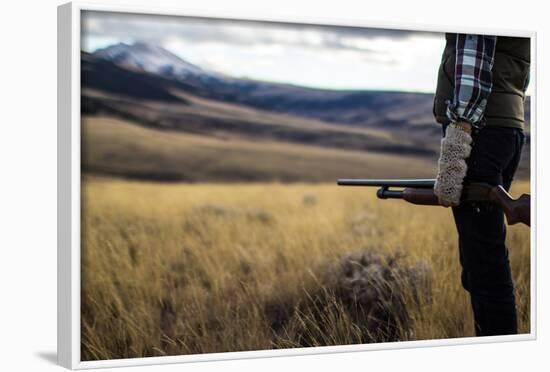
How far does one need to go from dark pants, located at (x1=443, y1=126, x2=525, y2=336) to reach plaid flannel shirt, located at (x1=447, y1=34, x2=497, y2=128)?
0.11 meters

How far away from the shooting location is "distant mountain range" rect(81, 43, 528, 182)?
4.18 metres

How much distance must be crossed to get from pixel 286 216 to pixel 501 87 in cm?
450

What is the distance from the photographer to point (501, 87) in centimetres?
308

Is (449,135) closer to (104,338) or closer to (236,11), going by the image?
(236,11)

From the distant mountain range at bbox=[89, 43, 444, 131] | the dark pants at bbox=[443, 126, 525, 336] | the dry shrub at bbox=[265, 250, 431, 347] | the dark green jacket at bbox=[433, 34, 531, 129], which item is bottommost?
the dry shrub at bbox=[265, 250, 431, 347]

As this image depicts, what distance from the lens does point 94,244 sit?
425cm

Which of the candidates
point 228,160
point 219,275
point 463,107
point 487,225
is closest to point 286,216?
point 228,160

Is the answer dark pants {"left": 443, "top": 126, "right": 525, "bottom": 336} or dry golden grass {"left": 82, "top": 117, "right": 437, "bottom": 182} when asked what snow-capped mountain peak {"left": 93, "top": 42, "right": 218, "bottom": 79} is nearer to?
dry golden grass {"left": 82, "top": 117, "right": 437, "bottom": 182}

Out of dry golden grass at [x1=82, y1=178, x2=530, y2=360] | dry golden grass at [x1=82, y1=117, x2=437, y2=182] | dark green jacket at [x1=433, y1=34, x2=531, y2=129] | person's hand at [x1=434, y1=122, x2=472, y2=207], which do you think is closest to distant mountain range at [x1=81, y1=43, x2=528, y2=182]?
dry golden grass at [x1=82, y1=117, x2=437, y2=182]

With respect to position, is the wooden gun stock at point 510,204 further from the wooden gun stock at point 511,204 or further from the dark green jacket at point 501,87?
the dark green jacket at point 501,87

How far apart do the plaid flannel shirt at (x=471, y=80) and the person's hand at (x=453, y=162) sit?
5 cm

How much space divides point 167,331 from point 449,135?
5.84 ft

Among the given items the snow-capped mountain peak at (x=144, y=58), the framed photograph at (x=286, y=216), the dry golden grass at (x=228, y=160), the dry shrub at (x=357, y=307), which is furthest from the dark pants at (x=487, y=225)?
the dry golden grass at (x=228, y=160)
